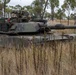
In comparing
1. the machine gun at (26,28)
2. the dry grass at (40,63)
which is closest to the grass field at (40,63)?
the dry grass at (40,63)

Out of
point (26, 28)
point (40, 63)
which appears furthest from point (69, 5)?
point (40, 63)

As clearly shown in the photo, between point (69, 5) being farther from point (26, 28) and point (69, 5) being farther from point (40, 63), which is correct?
point (40, 63)

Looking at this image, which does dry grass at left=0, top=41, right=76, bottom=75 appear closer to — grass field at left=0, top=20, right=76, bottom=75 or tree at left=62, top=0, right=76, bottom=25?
grass field at left=0, top=20, right=76, bottom=75

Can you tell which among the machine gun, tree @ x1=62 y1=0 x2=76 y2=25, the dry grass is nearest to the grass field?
the dry grass

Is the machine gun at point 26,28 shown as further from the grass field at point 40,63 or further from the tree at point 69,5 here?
the tree at point 69,5

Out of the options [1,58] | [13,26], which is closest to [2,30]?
[13,26]

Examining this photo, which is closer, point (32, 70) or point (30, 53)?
point (32, 70)

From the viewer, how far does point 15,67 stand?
525cm

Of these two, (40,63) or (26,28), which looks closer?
(40,63)

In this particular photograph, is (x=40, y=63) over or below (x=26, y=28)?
below

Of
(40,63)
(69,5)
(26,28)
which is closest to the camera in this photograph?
(40,63)

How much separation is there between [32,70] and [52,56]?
1.88ft

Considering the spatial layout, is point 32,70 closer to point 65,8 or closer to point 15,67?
point 15,67

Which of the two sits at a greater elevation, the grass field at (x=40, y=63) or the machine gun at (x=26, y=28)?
the machine gun at (x=26, y=28)
